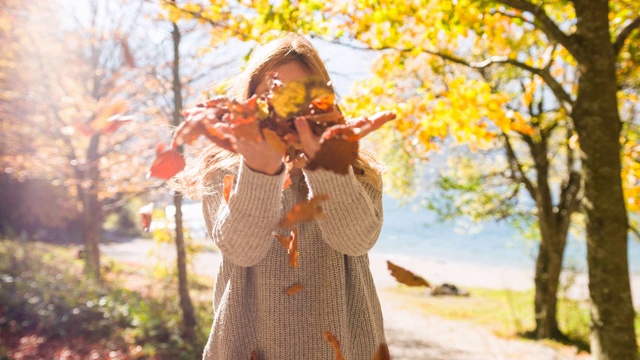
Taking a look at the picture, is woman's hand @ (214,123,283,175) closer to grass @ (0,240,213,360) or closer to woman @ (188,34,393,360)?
woman @ (188,34,393,360)

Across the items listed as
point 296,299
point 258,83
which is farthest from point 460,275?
point 258,83

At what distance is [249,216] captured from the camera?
1.00m

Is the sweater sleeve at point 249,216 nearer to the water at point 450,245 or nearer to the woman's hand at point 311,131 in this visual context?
the woman's hand at point 311,131

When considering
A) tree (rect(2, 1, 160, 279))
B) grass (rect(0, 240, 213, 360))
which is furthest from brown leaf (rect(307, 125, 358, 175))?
tree (rect(2, 1, 160, 279))

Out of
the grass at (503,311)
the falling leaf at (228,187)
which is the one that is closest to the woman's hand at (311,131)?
the falling leaf at (228,187)

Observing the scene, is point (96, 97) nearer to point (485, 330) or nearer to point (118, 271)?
point (118, 271)

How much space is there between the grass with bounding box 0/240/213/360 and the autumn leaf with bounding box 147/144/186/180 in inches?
190

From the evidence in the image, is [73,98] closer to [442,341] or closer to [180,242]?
[180,242]

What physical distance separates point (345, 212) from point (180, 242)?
4177 millimetres

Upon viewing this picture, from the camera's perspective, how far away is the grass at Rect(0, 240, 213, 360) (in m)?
4.94

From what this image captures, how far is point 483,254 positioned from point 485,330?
18.9 metres

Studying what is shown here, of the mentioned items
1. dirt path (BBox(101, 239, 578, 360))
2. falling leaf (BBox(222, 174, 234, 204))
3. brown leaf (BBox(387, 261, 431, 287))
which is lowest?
dirt path (BBox(101, 239, 578, 360))

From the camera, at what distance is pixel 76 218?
20.6 m

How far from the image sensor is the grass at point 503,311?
7711 mm
